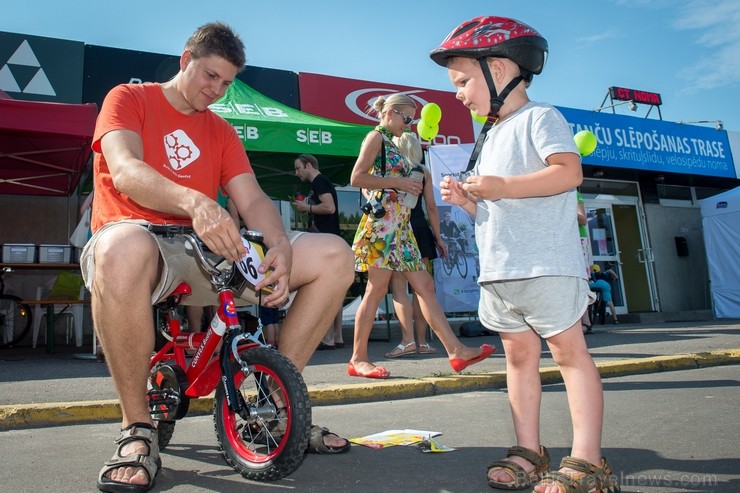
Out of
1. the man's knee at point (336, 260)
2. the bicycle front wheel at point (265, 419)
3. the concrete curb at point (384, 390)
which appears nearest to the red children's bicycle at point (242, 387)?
the bicycle front wheel at point (265, 419)

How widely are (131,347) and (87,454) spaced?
2.72 ft

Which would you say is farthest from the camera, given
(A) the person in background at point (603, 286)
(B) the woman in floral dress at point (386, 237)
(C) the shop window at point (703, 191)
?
(C) the shop window at point (703, 191)

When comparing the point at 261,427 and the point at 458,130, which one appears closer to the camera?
the point at 261,427

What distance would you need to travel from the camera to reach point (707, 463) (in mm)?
2383

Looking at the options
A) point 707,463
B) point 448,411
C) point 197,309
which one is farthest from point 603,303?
point 707,463

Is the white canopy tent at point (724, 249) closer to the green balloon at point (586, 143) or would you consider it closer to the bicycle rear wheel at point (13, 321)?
the green balloon at point (586, 143)

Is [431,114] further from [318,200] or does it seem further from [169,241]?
[169,241]

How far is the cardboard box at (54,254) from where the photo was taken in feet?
23.8

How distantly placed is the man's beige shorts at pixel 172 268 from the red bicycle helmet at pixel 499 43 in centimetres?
122

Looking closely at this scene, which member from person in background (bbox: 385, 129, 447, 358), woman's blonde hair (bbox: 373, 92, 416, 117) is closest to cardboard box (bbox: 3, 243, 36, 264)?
person in background (bbox: 385, 129, 447, 358)

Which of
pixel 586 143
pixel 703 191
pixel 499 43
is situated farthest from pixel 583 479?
pixel 703 191

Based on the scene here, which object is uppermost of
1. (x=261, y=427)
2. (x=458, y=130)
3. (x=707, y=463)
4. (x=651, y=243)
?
(x=458, y=130)

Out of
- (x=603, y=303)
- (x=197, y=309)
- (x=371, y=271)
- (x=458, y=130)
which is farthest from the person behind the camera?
(x=603, y=303)

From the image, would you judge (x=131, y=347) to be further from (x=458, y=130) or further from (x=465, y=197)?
(x=458, y=130)
